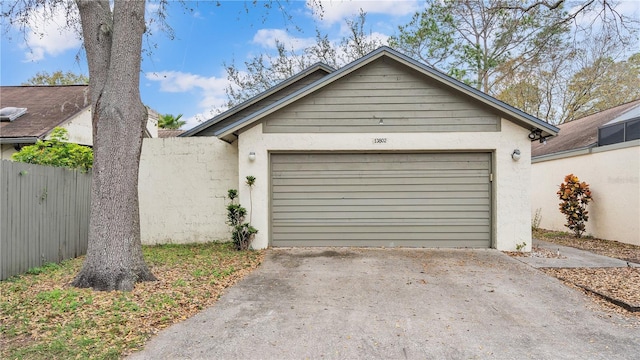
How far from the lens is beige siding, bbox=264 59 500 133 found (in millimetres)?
7531

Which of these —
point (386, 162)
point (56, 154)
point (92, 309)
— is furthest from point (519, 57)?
point (92, 309)

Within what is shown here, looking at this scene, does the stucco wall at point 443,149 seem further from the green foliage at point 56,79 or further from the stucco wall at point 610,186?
the green foliage at point 56,79

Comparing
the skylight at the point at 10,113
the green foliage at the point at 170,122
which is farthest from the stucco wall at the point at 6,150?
the green foliage at the point at 170,122

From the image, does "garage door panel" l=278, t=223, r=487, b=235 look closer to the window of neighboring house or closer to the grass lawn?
the grass lawn

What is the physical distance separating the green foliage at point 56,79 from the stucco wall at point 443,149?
23.5m

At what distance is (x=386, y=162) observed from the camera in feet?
25.6

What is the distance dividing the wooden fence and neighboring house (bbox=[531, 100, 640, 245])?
12737 millimetres

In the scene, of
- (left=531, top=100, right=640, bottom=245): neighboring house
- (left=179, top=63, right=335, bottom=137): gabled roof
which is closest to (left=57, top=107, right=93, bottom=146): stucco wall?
(left=179, top=63, right=335, bottom=137): gabled roof

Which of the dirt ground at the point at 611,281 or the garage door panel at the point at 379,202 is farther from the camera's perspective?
the garage door panel at the point at 379,202

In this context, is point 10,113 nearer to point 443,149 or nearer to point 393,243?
point 393,243

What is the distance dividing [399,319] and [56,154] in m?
6.69

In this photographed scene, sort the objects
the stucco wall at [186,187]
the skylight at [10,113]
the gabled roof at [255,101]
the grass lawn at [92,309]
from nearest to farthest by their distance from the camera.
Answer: the grass lawn at [92,309], the stucco wall at [186,187], the gabled roof at [255,101], the skylight at [10,113]

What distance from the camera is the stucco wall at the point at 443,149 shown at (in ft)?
24.3

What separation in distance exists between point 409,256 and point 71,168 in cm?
681
